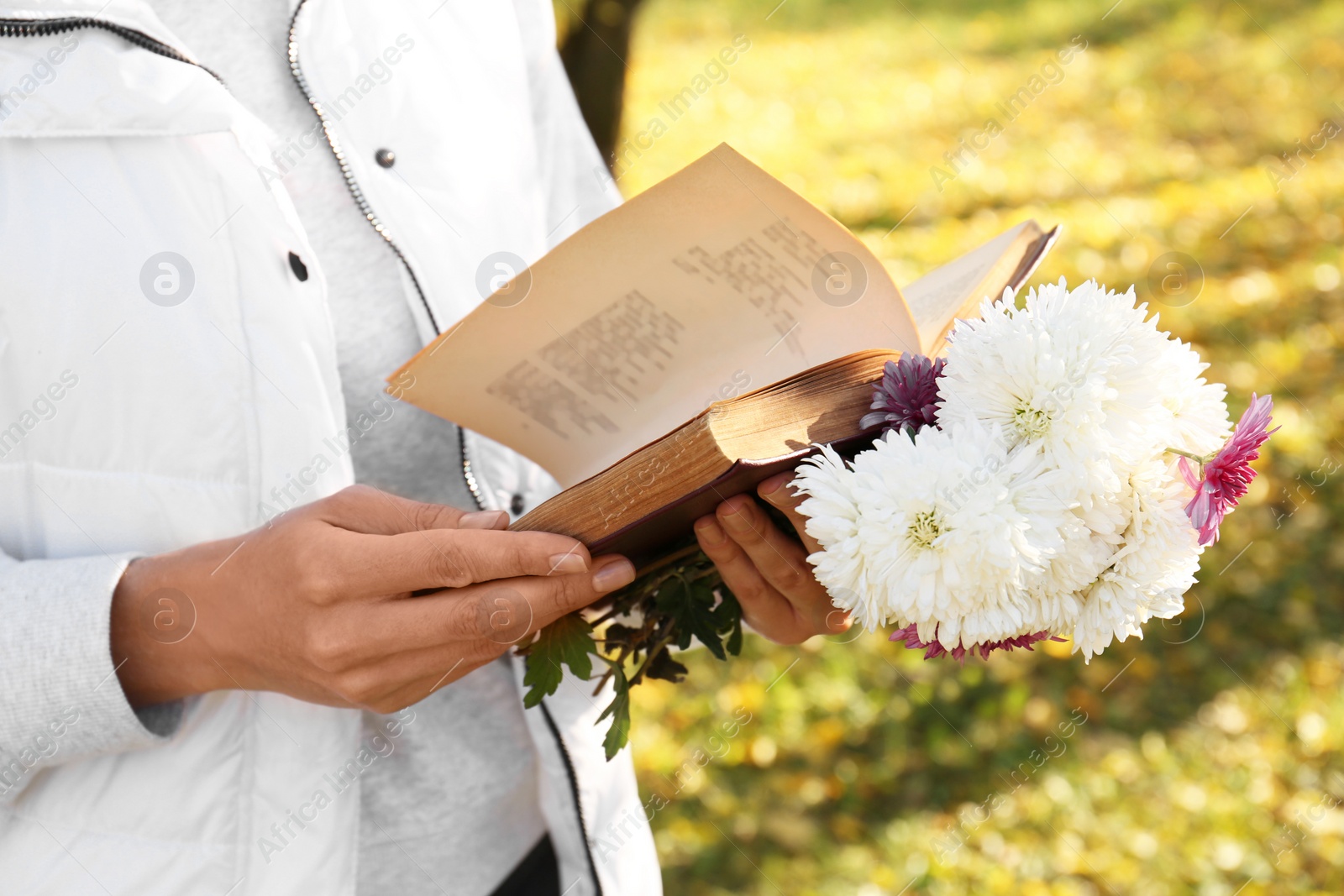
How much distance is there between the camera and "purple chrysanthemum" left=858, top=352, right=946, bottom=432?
1.10 meters

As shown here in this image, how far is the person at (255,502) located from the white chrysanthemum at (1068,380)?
0.25 metres

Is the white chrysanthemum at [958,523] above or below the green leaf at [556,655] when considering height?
above

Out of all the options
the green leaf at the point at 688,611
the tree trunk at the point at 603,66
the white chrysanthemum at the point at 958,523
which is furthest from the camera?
the tree trunk at the point at 603,66

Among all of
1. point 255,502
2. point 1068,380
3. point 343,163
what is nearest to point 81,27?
point 343,163

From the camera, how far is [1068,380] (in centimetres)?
104

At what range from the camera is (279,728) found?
1290 mm

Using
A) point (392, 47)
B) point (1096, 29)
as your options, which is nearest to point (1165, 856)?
point (392, 47)

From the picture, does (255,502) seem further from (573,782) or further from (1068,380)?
(1068,380)

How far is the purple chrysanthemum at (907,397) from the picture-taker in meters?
1.10

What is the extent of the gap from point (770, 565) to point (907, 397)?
12.8 inches

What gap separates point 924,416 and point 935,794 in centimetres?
283

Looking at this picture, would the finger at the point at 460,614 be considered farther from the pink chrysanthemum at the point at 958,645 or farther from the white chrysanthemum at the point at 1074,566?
the white chrysanthemum at the point at 1074,566

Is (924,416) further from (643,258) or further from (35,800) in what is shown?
(35,800)

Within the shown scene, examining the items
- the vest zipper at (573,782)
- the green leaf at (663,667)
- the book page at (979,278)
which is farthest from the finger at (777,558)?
the vest zipper at (573,782)
